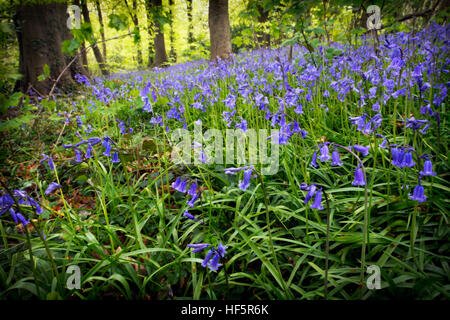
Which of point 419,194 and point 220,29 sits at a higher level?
point 220,29

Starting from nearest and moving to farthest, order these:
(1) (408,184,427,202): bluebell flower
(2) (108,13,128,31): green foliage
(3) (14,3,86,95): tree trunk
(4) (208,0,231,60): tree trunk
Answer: (1) (408,184,427,202): bluebell flower, (2) (108,13,128,31): green foliage, (3) (14,3,86,95): tree trunk, (4) (208,0,231,60): tree trunk

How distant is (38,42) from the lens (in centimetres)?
626

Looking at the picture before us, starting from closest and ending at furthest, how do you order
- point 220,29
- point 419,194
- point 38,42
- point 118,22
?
point 419,194 < point 118,22 < point 38,42 < point 220,29

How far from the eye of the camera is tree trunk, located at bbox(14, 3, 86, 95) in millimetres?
6203

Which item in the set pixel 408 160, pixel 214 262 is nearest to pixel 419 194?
pixel 408 160

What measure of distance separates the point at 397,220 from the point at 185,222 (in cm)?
157

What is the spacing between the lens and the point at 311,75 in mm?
2953

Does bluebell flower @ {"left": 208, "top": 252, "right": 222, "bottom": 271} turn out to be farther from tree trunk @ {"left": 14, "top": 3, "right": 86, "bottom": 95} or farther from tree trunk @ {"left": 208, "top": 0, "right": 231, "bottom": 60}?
tree trunk @ {"left": 208, "top": 0, "right": 231, "bottom": 60}

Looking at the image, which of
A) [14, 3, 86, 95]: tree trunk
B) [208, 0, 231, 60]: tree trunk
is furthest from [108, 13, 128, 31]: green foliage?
[208, 0, 231, 60]: tree trunk

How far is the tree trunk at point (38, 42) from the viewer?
6.20 meters

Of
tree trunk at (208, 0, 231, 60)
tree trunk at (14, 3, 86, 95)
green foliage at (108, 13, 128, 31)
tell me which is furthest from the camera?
tree trunk at (208, 0, 231, 60)

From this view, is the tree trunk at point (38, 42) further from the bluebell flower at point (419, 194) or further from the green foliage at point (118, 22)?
the bluebell flower at point (419, 194)

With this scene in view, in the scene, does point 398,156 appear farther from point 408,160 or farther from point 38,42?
point 38,42
